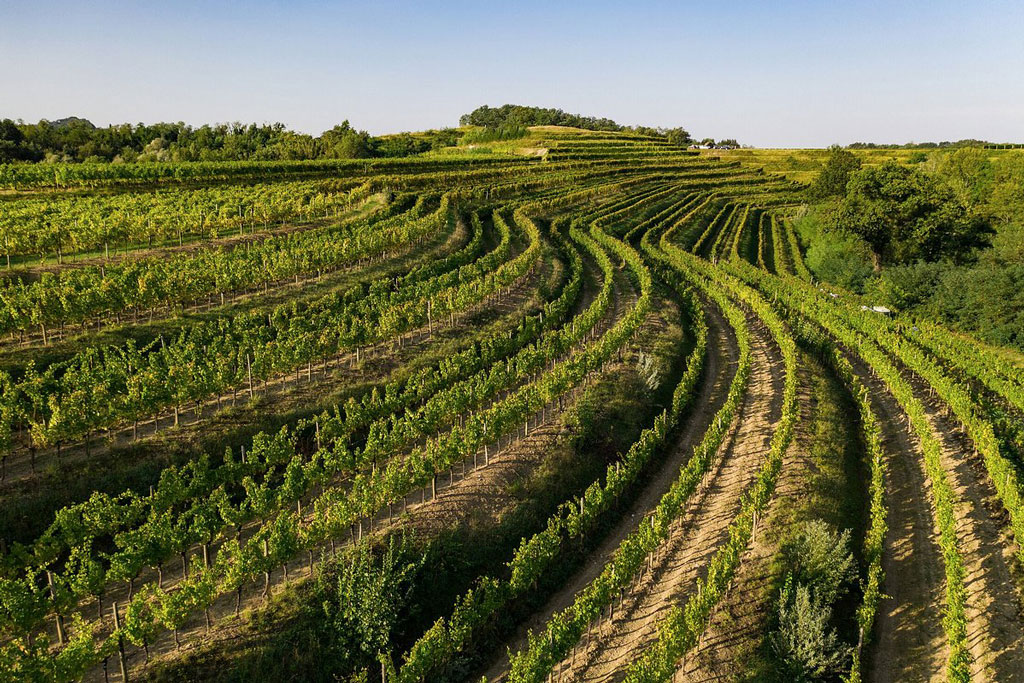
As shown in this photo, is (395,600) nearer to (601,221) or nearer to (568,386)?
(568,386)

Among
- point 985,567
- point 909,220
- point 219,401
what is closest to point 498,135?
point 909,220

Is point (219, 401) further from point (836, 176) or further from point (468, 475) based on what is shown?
point (836, 176)

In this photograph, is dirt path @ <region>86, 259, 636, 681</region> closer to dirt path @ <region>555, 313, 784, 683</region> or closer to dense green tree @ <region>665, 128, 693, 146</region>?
dirt path @ <region>555, 313, 784, 683</region>

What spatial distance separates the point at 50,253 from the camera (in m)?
44.5

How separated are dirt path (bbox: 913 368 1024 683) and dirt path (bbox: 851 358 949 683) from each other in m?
0.87

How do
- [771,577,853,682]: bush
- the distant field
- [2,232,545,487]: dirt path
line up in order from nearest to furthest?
[771,577,853,682]: bush → [2,232,545,487]: dirt path → the distant field

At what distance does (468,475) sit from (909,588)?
49.3ft

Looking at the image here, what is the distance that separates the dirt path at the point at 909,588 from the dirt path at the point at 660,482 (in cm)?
783

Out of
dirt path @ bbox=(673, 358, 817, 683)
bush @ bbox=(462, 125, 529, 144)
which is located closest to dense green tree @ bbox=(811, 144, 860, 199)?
bush @ bbox=(462, 125, 529, 144)

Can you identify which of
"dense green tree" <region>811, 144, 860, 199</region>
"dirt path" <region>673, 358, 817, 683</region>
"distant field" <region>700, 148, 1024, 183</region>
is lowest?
"dirt path" <region>673, 358, 817, 683</region>

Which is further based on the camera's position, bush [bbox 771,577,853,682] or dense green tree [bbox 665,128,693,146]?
dense green tree [bbox 665,128,693,146]

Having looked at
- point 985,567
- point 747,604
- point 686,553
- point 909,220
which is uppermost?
point 909,220

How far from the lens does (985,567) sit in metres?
20.9

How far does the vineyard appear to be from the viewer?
57.1 feet
